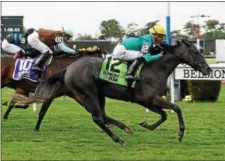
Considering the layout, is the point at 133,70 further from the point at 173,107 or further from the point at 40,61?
the point at 40,61

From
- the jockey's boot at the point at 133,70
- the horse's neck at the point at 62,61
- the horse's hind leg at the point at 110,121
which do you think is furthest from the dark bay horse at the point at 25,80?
the jockey's boot at the point at 133,70

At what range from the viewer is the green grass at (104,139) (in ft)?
23.1

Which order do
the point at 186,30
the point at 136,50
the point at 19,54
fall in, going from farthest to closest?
the point at 186,30 → the point at 19,54 → the point at 136,50

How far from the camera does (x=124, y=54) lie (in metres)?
8.40

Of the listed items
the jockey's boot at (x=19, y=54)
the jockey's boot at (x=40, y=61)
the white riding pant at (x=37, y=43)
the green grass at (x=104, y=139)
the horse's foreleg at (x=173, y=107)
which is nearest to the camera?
the green grass at (x=104, y=139)

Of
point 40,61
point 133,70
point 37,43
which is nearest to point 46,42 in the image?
point 37,43

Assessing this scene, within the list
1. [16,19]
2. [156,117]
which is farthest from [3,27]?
[156,117]

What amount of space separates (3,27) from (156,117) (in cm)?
823

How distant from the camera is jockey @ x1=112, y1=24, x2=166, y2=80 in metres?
8.35

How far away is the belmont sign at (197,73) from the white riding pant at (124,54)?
18.6 feet

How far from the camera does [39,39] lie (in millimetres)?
10164

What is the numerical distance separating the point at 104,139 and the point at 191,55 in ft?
6.24

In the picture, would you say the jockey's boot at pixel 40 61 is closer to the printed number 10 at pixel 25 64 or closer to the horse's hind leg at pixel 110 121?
the printed number 10 at pixel 25 64

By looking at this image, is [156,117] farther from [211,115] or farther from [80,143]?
[80,143]
